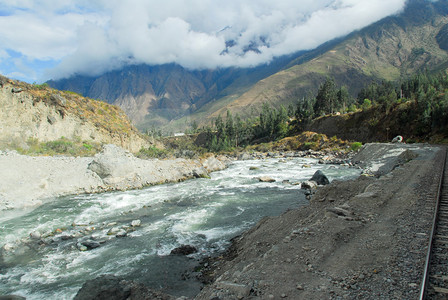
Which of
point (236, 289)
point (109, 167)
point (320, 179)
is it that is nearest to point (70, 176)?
point (109, 167)

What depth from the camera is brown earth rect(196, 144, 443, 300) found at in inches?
227

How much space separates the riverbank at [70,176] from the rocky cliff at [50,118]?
734 inches

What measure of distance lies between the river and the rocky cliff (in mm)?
30439

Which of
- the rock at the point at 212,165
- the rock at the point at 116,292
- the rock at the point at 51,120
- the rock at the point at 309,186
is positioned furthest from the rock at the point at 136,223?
the rock at the point at 51,120

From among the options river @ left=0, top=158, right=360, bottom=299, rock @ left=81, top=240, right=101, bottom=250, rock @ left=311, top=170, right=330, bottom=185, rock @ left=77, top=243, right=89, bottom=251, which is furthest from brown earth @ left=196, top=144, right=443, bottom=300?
rock @ left=311, top=170, right=330, bottom=185

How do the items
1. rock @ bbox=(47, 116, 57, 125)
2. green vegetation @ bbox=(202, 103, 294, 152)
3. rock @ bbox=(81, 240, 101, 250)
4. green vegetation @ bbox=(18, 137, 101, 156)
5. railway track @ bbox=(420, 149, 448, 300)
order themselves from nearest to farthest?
railway track @ bbox=(420, 149, 448, 300) < rock @ bbox=(81, 240, 101, 250) < green vegetation @ bbox=(18, 137, 101, 156) < rock @ bbox=(47, 116, 57, 125) < green vegetation @ bbox=(202, 103, 294, 152)

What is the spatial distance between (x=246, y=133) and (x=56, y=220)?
93.8 metres

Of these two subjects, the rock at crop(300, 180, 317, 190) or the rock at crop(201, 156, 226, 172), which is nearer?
the rock at crop(300, 180, 317, 190)

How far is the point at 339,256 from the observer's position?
286 inches

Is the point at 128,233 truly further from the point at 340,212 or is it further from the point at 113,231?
the point at 340,212

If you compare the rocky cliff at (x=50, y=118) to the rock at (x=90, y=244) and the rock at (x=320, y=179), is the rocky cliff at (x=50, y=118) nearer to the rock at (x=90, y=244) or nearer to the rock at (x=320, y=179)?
the rock at (x=90, y=244)

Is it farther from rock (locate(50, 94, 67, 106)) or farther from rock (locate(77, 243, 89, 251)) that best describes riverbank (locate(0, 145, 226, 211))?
rock (locate(50, 94, 67, 106))

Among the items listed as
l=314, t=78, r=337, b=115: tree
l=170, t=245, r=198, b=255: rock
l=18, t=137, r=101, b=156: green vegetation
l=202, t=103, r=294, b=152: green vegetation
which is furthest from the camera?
l=202, t=103, r=294, b=152: green vegetation

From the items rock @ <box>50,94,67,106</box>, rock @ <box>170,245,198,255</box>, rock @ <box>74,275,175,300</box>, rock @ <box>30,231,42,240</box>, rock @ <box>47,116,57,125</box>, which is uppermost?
rock @ <box>50,94,67,106</box>
